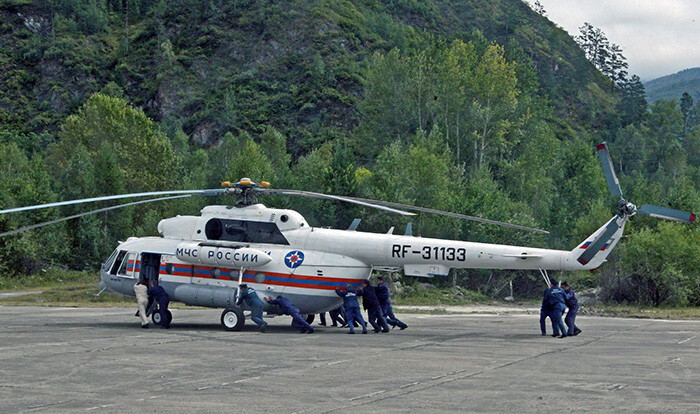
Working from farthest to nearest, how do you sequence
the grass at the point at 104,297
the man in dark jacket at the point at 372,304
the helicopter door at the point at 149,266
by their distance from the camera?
the grass at the point at 104,297 < the helicopter door at the point at 149,266 < the man in dark jacket at the point at 372,304

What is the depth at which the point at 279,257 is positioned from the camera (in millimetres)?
24047

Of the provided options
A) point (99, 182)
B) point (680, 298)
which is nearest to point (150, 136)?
point (99, 182)

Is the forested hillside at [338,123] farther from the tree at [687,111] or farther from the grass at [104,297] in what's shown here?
the grass at [104,297]

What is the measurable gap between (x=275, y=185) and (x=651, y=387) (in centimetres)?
4955

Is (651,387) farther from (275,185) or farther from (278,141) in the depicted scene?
(278,141)

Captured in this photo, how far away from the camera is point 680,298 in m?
40.3

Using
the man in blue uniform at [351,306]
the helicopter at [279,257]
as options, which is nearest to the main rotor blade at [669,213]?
the helicopter at [279,257]

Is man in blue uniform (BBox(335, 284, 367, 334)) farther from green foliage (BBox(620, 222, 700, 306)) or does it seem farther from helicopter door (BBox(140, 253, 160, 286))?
green foliage (BBox(620, 222, 700, 306))

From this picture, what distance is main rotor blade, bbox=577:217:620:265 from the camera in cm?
2120

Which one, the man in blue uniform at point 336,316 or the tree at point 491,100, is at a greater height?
the tree at point 491,100

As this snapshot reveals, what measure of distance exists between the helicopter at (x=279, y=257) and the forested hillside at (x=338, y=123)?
2313 cm

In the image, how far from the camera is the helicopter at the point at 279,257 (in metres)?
22.7

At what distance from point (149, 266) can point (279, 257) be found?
5.04m

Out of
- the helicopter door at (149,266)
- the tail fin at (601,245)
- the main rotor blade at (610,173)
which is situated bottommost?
the helicopter door at (149,266)
